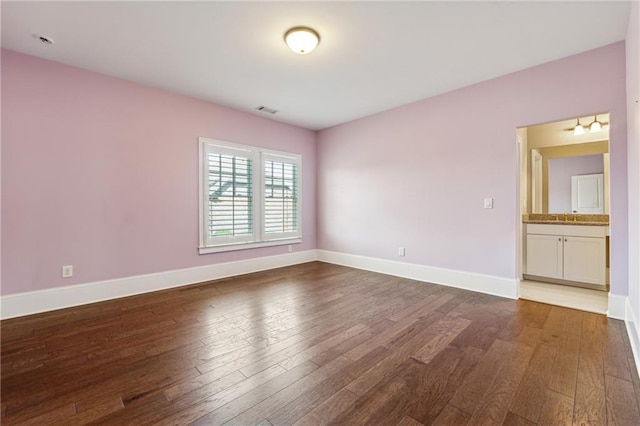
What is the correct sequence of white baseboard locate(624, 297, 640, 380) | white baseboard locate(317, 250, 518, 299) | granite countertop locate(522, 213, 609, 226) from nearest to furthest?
white baseboard locate(624, 297, 640, 380) < white baseboard locate(317, 250, 518, 299) < granite countertop locate(522, 213, 609, 226)

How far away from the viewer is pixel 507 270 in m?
3.39

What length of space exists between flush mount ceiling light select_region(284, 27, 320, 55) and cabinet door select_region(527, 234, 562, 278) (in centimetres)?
403

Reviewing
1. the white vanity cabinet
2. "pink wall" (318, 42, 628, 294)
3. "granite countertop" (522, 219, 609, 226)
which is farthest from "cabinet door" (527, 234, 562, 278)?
"pink wall" (318, 42, 628, 294)

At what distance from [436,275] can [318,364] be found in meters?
2.68

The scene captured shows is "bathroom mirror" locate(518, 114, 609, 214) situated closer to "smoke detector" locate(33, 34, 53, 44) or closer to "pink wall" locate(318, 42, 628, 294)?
"pink wall" locate(318, 42, 628, 294)

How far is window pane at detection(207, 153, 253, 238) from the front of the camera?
426 centimetres

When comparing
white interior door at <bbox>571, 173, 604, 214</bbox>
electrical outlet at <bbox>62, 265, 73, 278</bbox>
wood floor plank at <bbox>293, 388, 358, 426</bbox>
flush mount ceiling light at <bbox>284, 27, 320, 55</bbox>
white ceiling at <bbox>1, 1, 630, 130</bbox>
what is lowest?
wood floor plank at <bbox>293, 388, 358, 426</bbox>

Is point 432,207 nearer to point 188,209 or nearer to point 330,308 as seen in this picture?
point 330,308

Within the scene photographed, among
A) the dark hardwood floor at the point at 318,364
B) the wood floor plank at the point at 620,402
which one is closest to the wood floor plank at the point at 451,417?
the dark hardwood floor at the point at 318,364

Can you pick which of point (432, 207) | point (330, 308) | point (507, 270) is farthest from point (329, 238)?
point (507, 270)

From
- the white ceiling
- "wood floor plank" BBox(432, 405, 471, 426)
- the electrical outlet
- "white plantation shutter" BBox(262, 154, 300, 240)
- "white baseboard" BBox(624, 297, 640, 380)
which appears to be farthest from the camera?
"white plantation shutter" BBox(262, 154, 300, 240)

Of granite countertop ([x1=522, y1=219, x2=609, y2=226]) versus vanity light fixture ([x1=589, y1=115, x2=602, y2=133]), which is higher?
vanity light fixture ([x1=589, y1=115, x2=602, y2=133])

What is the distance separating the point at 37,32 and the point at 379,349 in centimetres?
407

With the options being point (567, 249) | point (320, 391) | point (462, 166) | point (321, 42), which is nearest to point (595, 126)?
Result: point (567, 249)
